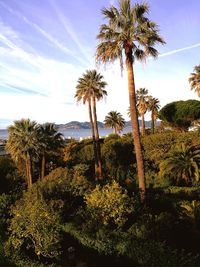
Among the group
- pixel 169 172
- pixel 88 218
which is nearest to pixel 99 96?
pixel 169 172

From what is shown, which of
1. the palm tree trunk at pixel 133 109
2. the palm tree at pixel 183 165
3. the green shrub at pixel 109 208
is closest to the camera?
the green shrub at pixel 109 208

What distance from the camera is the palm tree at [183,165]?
2805cm

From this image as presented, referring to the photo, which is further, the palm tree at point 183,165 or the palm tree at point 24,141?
the palm tree at point 24,141

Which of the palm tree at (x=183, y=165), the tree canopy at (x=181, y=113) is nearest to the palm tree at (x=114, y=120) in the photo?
the tree canopy at (x=181, y=113)

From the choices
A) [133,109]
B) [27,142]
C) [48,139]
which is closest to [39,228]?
[133,109]

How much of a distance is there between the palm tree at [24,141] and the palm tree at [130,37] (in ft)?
62.3

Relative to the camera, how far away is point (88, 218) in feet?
58.3

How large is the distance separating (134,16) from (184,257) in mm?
13820

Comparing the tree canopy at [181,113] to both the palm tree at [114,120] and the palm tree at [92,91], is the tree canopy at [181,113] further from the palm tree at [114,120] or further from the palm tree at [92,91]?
the palm tree at [114,120]

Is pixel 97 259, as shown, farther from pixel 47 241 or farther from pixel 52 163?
pixel 52 163

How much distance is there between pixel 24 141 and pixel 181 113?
92.6 ft

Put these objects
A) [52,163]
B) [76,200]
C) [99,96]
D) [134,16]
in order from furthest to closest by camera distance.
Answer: [52,163], [99,96], [76,200], [134,16]

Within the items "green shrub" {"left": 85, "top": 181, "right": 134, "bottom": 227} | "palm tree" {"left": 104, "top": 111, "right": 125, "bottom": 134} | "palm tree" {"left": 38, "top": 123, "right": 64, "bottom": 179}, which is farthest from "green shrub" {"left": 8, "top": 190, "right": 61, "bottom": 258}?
"palm tree" {"left": 104, "top": 111, "right": 125, "bottom": 134}

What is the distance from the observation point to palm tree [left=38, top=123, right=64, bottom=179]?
3770 centimetres
